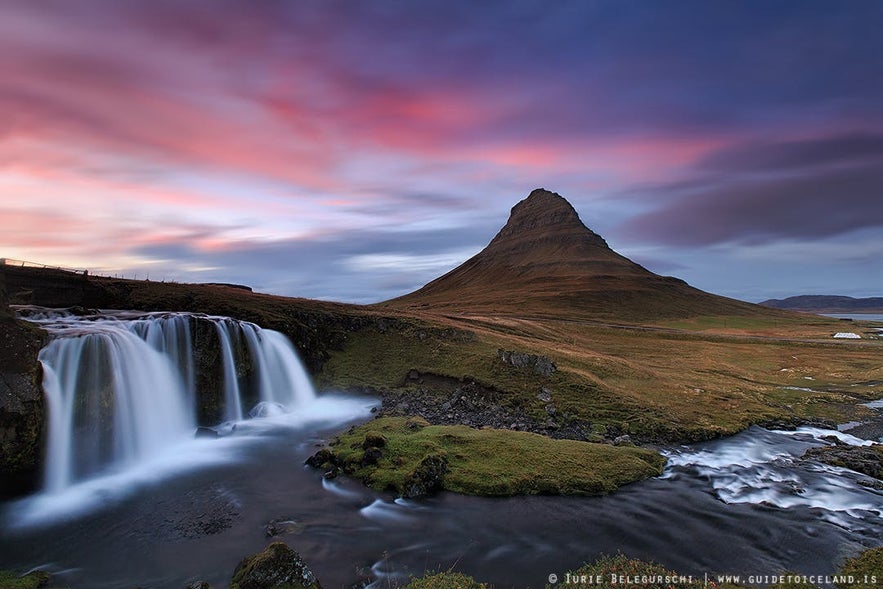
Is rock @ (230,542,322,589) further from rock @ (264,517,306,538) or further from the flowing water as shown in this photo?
rock @ (264,517,306,538)

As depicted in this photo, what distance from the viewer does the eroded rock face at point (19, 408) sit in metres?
19.4

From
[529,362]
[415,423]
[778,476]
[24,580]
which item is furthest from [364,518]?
[529,362]

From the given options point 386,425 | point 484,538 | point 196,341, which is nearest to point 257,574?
point 484,538

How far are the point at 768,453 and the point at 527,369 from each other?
56.4ft

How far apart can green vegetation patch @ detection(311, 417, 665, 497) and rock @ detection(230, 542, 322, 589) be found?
8.04m

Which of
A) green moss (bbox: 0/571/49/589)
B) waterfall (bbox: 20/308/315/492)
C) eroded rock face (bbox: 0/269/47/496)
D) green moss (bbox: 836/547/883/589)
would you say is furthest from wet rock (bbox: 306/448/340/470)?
green moss (bbox: 836/547/883/589)

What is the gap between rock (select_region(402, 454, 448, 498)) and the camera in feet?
65.3

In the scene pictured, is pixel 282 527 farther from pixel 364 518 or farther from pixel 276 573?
pixel 276 573

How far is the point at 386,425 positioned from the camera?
27781mm

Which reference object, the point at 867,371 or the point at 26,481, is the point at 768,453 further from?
the point at 867,371

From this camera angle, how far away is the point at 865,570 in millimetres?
13875

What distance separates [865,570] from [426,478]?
1574cm

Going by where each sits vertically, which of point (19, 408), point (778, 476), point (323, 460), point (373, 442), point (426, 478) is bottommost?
point (778, 476)

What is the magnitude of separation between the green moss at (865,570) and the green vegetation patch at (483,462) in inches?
323
